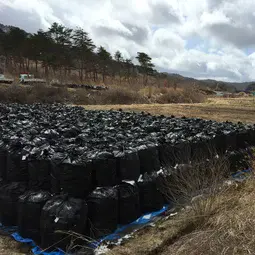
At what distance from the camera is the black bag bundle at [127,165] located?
441 cm

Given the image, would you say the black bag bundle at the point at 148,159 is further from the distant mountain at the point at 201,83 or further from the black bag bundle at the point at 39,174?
the distant mountain at the point at 201,83

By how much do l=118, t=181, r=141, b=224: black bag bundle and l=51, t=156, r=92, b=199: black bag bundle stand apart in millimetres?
505

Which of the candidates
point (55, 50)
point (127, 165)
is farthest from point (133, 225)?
point (55, 50)

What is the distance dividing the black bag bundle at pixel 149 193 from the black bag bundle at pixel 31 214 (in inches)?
55.9

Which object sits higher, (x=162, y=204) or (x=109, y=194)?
(x=109, y=194)

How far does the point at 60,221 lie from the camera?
3.46m

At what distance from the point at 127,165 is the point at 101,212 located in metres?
0.86

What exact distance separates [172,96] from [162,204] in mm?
23759

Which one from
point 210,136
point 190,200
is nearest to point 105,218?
point 190,200

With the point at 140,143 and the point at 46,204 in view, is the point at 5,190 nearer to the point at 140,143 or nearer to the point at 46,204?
the point at 46,204

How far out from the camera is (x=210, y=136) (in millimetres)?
6414

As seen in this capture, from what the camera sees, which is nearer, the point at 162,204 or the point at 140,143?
the point at 162,204

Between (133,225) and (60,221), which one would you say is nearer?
(60,221)

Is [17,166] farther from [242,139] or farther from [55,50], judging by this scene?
[55,50]
